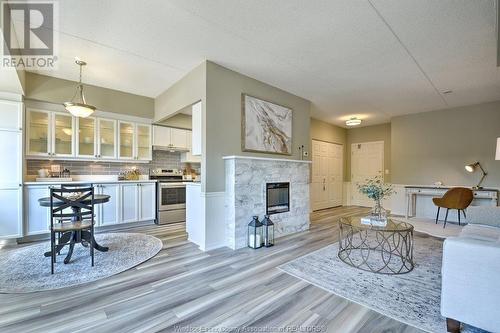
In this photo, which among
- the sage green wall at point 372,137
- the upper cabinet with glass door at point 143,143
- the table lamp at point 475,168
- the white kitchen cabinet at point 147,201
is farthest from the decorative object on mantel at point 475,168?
the upper cabinet with glass door at point 143,143

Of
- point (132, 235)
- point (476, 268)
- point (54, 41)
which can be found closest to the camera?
point (476, 268)

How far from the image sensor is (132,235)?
4164 mm

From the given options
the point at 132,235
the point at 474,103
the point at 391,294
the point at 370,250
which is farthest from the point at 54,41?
the point at 474,103

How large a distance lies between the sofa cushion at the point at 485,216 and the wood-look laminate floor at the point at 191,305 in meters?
2.24

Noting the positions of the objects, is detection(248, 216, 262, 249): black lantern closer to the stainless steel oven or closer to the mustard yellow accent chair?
the stainless steel oven

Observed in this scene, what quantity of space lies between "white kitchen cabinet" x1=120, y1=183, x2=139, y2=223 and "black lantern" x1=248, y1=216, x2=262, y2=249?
104 inches

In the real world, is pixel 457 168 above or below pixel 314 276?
above

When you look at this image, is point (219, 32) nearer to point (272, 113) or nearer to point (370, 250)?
point (272, 113)

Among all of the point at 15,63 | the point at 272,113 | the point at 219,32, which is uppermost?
the point at 219,32

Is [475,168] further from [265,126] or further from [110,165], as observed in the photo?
[110,165]

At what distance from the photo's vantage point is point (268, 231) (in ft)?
12.6

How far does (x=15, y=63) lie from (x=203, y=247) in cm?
364

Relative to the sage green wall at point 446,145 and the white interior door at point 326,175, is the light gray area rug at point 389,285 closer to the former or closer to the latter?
the sage green wall at point 446,145

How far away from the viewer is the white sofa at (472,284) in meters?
1.54
